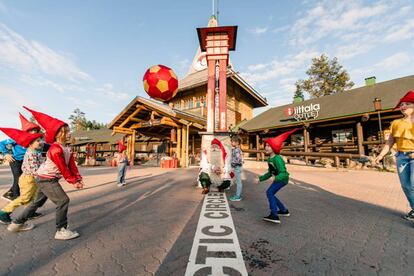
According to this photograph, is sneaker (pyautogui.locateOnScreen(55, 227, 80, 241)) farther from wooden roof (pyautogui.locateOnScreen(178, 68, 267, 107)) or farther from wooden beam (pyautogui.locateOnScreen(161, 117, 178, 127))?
wooden roof (pyautogui.locateOnScreen(178, 68, 267, 107))

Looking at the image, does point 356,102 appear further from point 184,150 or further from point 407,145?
point 407,145

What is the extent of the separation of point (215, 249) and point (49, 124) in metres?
2.72

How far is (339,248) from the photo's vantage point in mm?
2291

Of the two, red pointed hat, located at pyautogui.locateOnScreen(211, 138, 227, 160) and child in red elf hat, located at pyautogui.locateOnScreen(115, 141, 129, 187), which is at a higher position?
red pointed hat, located at pyautogui.locateOnScreen(211, 138, 227, 160)

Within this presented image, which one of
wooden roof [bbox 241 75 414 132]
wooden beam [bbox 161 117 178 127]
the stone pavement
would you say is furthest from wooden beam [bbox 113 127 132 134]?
the stone pavement

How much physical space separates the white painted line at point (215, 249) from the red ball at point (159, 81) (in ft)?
20.8

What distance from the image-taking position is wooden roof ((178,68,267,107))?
18.2 metres

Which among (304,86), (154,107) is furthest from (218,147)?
(304,86)

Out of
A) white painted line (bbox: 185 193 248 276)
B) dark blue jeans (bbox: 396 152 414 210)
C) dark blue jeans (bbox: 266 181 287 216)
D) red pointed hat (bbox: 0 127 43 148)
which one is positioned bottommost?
white painted line (bbox: 185 193 248 276)

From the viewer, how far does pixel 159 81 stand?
8.53 meters

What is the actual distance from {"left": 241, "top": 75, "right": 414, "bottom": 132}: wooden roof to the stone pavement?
11.6 meters

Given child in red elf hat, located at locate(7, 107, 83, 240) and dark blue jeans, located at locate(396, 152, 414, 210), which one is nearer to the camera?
child in red elf hat, located at locate(7, 107, 83, 240)

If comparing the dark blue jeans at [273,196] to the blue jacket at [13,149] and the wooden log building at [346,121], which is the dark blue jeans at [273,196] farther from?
the wooden log building at [346,121]

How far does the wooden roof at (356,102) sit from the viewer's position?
42.8 feet
